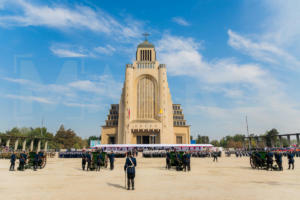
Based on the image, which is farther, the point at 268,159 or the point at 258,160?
the point at 258,160

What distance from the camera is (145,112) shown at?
69438 mm

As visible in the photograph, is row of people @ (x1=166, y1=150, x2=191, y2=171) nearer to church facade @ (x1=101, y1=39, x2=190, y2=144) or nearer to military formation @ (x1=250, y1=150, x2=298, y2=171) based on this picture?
military formation @ (x1=250, y1=150, x2=298, y2=171)

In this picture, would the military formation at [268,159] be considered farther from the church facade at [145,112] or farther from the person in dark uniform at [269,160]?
the church facade at [145,112]

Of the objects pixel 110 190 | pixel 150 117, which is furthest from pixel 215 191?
pixel 150 117

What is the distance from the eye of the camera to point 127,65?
236 feet

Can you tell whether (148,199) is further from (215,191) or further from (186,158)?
(186,158)

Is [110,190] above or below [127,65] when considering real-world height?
below

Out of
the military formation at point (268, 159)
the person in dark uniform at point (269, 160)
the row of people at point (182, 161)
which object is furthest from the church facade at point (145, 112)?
the person in dark uniform at point (269, 160)

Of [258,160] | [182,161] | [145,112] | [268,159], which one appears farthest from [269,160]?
[145,112]

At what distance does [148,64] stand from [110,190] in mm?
66878

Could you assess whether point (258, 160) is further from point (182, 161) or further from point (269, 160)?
point (182, 161)

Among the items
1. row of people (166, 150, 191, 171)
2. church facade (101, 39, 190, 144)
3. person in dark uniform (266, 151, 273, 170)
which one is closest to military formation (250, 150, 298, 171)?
person in dark uniform (266, 151, 273, 170)

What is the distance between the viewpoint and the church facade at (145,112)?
66.7m

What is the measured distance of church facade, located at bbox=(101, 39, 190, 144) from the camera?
219ft
